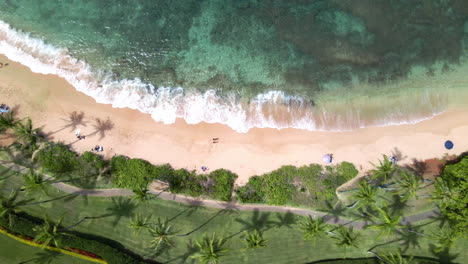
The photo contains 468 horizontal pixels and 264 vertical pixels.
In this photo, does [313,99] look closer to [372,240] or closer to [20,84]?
[372,240]

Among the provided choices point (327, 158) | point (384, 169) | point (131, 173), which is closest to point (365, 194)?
point (384, 169)

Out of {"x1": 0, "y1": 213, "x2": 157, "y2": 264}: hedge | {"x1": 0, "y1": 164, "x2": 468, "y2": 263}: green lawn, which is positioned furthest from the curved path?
{"x1": 0, "y1": 213, "x2": 157, "y2": 264}: hedge

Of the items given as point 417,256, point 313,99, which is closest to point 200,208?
point 313,99

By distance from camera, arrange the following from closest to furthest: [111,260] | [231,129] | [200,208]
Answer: [111,260] → [200,208] → [231,129]

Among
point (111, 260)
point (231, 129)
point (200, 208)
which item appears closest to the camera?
point (111, 260)

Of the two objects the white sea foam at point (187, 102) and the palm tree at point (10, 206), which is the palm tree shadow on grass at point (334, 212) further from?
the palm tree at point (10, 206)

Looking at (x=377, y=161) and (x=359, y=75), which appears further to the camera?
(x=359, y=75)
